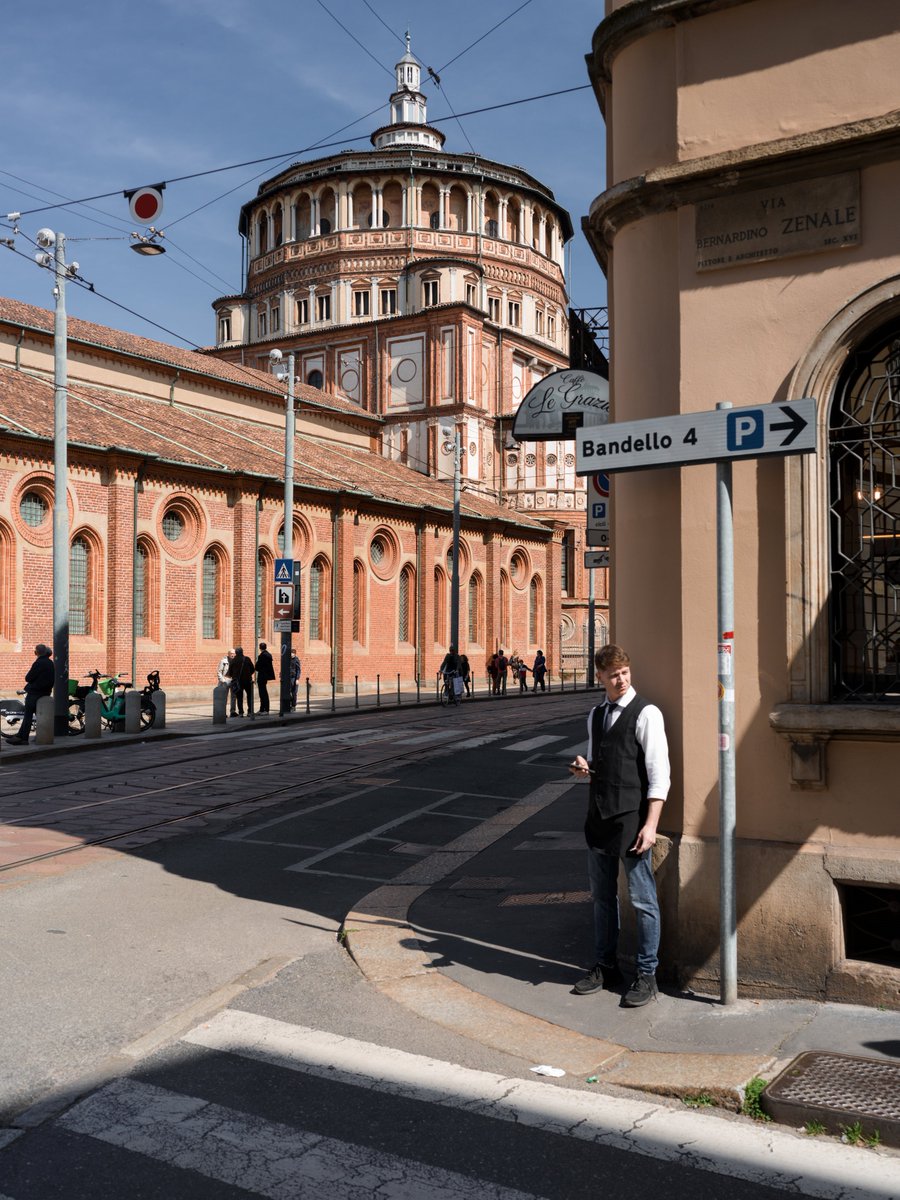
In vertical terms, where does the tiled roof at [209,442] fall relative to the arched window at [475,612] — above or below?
above

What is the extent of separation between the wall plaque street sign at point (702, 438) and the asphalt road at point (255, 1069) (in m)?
2.99

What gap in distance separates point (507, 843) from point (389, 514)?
1326 inches

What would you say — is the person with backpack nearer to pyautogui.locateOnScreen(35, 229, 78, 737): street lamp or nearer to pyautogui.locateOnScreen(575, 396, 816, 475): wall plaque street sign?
pyautogui.locateOnScreen(35, 229, 78, 737): street lamp

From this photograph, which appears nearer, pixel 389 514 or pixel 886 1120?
pixel 886 1120

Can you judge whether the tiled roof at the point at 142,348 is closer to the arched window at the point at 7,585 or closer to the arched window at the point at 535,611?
the arched window at the point at 7,585

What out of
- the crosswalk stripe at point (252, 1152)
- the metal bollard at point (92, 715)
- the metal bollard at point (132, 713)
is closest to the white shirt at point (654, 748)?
the crosswalk stripe at point (252, 1152)

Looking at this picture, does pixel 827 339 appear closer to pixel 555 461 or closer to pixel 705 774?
pixel 705 774

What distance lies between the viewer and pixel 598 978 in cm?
614

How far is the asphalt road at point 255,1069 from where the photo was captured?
13.5 ft

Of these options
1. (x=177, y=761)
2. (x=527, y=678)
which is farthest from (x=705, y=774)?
(x=527, y=678)

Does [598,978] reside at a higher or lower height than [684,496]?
lower

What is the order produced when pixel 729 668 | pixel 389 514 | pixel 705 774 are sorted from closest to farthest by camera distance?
pixel 729 668 → pixel 705 774 → pixel 389 514

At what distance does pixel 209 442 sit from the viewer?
38.4 metres

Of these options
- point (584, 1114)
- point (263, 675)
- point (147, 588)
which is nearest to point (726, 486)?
point (584, 1114)
